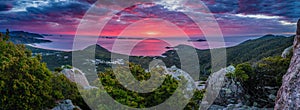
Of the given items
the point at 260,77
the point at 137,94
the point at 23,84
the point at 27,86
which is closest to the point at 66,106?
the point at 27,86

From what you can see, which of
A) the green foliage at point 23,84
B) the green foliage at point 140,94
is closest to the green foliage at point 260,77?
the green foliage at point 140,94

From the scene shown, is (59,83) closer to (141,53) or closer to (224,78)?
(141,53)

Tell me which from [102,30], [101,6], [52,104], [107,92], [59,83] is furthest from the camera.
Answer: [101,6]

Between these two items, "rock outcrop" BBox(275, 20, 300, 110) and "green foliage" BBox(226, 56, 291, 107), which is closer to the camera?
"rock outcrop" BBox(275, 20, 300, 110)

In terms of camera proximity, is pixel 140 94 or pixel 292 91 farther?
pixel 140 94

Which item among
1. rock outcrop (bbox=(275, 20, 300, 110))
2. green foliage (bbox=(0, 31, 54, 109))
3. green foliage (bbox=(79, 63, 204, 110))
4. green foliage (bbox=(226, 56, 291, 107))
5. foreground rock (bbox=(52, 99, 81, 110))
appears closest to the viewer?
rock outcrop (bbox=(275, 20, 300, 110))

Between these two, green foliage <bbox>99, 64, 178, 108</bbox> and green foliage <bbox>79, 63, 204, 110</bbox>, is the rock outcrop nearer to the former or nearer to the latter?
green foliage <bbox>79, 63, 204, 110</bbox>

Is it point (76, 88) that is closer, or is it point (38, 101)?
point (38, 101)

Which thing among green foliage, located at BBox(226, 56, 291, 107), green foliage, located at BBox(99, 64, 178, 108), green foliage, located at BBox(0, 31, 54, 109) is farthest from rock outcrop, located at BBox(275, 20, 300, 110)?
green foliage, located at BBox(226, 56, 291, 107)

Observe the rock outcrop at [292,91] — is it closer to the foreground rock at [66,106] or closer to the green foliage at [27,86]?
the foreground rock at [66,106]

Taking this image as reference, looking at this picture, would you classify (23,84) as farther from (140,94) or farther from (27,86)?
(140,94)

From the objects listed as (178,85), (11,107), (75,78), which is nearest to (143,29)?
(75,78)
